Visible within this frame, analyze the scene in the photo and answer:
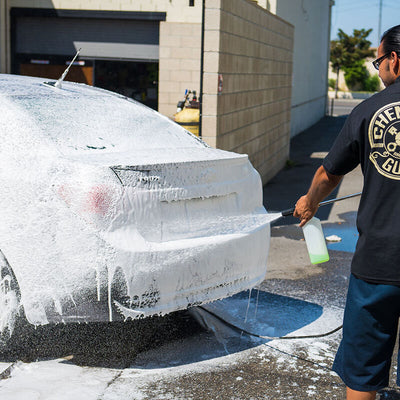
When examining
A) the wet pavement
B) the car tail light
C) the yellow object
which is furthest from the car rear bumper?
the yellow object

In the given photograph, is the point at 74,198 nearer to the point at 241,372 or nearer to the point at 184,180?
the point at 184,180

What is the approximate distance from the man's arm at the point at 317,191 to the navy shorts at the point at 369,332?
0.42m

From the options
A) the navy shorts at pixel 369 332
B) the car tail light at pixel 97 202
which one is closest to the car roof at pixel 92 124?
the car tail light at pixel 97 202

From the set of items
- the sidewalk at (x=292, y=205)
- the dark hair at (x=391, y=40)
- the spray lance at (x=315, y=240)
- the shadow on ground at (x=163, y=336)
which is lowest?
the sidewalk at (x=292, y=205)

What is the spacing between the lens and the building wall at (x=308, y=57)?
18.5 m

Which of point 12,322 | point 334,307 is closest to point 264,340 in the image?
point 334,307

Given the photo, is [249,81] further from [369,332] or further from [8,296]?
[369,332]

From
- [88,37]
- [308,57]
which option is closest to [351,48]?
[308,57]

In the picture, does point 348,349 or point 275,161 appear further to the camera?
point 275,161

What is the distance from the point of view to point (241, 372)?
3.87 m

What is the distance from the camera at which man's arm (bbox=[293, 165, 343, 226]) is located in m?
3.04

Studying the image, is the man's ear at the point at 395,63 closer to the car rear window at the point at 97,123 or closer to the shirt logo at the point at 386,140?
the shirt logo at the point at 386,140

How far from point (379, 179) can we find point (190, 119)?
5416 millimetres

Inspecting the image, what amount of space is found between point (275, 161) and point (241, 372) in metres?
8.50
